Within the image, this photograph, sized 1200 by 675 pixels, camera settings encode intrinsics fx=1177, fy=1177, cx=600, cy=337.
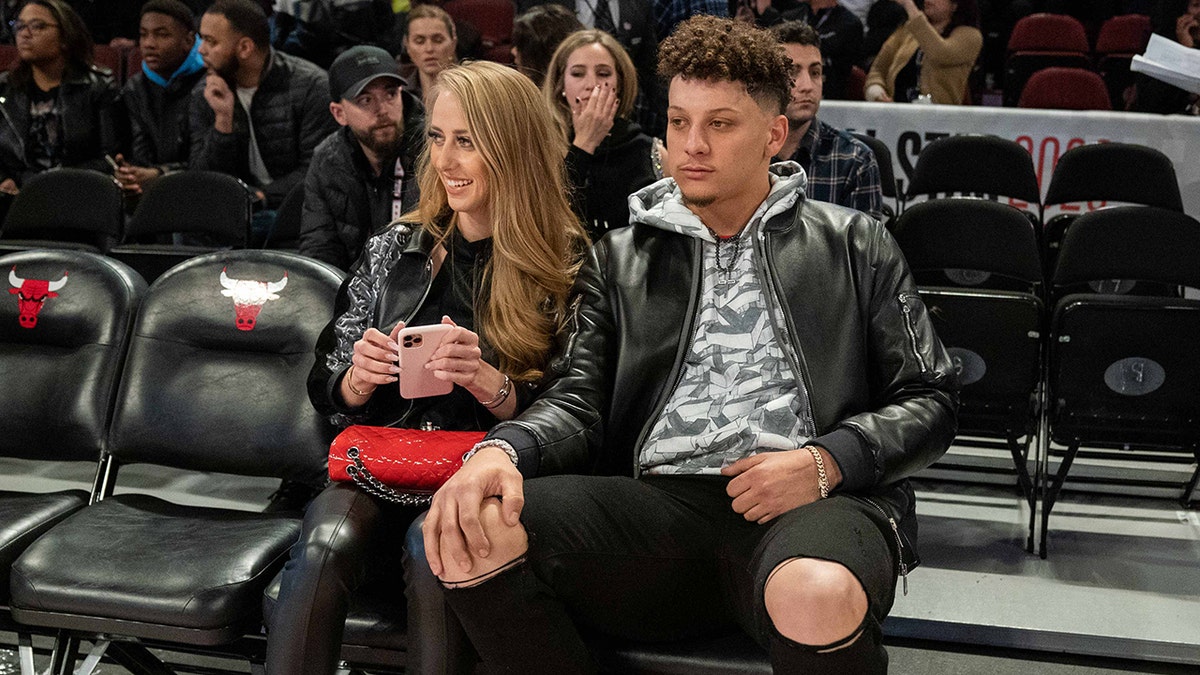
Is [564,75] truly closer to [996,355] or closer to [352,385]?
[996,355]

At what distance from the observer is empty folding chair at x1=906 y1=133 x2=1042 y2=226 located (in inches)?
200

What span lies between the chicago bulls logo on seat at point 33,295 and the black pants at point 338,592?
1.21 m

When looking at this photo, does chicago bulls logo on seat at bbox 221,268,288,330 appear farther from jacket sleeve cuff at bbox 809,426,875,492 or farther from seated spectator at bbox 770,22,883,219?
seated spectator at bbox 770,22,883,219

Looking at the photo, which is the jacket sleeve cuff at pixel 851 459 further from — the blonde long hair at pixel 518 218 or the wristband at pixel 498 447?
the blonde long hair at pixel 518 218

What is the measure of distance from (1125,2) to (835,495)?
7544mm

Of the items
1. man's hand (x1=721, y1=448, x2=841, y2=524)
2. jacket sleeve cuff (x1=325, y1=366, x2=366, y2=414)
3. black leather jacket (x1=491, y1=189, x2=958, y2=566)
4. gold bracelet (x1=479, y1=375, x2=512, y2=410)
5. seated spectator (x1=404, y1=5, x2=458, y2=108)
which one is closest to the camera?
man's hand (x1=721, y1=448, x2=841, y2=524)

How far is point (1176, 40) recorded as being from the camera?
684 cm

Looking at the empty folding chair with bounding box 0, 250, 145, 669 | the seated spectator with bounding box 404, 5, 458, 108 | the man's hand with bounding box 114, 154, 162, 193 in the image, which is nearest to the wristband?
the empty folding chair with bounding box 0, 250, 145, 669

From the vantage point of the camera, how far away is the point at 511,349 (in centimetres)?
253

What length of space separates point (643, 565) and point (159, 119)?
4.79 meters

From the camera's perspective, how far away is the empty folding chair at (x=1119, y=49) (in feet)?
25.1

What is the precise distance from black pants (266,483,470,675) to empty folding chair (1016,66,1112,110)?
5.56m

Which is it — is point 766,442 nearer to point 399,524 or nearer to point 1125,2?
point 399,524

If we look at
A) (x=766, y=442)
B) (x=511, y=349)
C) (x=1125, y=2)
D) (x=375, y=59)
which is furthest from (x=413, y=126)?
(x=1125, y=2)
